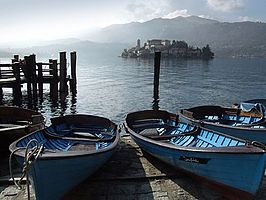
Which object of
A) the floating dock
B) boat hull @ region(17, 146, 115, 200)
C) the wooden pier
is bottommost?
the floating dock

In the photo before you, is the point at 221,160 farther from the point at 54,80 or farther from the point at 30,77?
the point at 54,80

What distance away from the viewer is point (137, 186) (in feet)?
25.5

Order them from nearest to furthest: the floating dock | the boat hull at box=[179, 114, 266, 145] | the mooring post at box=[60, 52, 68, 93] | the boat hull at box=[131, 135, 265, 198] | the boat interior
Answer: the boat hull at box=[131, 135, 265, 198] → the floating dock → the boat interior → the boat hull at box=[179, 114, 266, 145] → the mooring post at box=[60, 52, 68, 93]

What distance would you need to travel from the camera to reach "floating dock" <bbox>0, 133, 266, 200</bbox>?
288 inches

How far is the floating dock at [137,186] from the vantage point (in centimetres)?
731

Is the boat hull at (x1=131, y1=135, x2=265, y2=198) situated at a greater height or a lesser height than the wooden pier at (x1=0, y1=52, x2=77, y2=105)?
lesser

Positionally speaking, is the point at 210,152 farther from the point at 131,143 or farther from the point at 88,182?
the point at 131,143

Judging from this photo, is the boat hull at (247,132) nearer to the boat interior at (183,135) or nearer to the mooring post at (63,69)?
the boat interior at (183,135)

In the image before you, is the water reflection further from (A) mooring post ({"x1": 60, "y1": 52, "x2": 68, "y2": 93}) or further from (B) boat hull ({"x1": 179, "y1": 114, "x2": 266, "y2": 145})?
(B) boat hull ({"x1": 179, "y1": 114, "x2": 266, "y2": 145})

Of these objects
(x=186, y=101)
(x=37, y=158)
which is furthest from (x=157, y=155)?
(x=186, y=101)

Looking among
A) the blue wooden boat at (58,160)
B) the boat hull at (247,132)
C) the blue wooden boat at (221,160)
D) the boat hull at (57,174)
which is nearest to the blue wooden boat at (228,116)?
the boat hull at (247,132)

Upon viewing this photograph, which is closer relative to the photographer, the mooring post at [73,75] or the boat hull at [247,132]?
the boat hull at [247,132]

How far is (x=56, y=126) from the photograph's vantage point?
10.7 m

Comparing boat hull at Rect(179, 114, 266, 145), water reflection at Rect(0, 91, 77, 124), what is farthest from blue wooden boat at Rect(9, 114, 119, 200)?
water reflection at Rect(0, 91, 77, 124)
